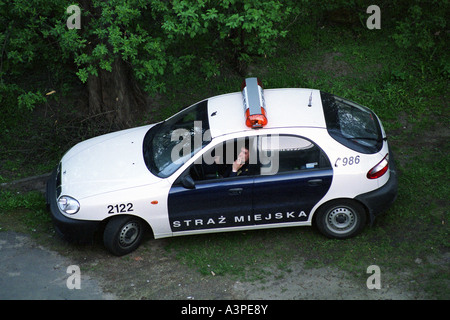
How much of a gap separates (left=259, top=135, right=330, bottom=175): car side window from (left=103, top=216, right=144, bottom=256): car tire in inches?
72.3

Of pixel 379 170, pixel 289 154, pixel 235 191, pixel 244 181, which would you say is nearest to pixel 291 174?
pixel 289 154

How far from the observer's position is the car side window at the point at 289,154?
6621mm

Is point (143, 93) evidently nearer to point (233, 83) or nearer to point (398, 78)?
point (233, 83)

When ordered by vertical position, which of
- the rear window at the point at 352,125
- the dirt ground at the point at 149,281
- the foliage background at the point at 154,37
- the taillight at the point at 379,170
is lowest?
the dirt ground at the point at 149,281

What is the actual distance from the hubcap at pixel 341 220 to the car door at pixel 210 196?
109 cm

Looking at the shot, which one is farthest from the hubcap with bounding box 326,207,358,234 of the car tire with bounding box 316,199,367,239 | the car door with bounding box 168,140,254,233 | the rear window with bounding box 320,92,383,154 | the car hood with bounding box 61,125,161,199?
the car hood with bounding box 61,125,161,199

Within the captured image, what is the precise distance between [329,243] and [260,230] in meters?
0.99

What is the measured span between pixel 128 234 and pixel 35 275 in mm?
1254

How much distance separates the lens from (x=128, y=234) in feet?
22.8

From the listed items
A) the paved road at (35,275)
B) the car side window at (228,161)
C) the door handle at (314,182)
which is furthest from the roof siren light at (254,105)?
the paved road at (35,275)

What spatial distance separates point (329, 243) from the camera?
7.01m

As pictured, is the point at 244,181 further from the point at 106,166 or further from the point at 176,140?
the point at 106,166

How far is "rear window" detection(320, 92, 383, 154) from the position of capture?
22.1ft

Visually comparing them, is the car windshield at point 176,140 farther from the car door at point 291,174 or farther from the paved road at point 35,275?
the paved road at point 35,275
